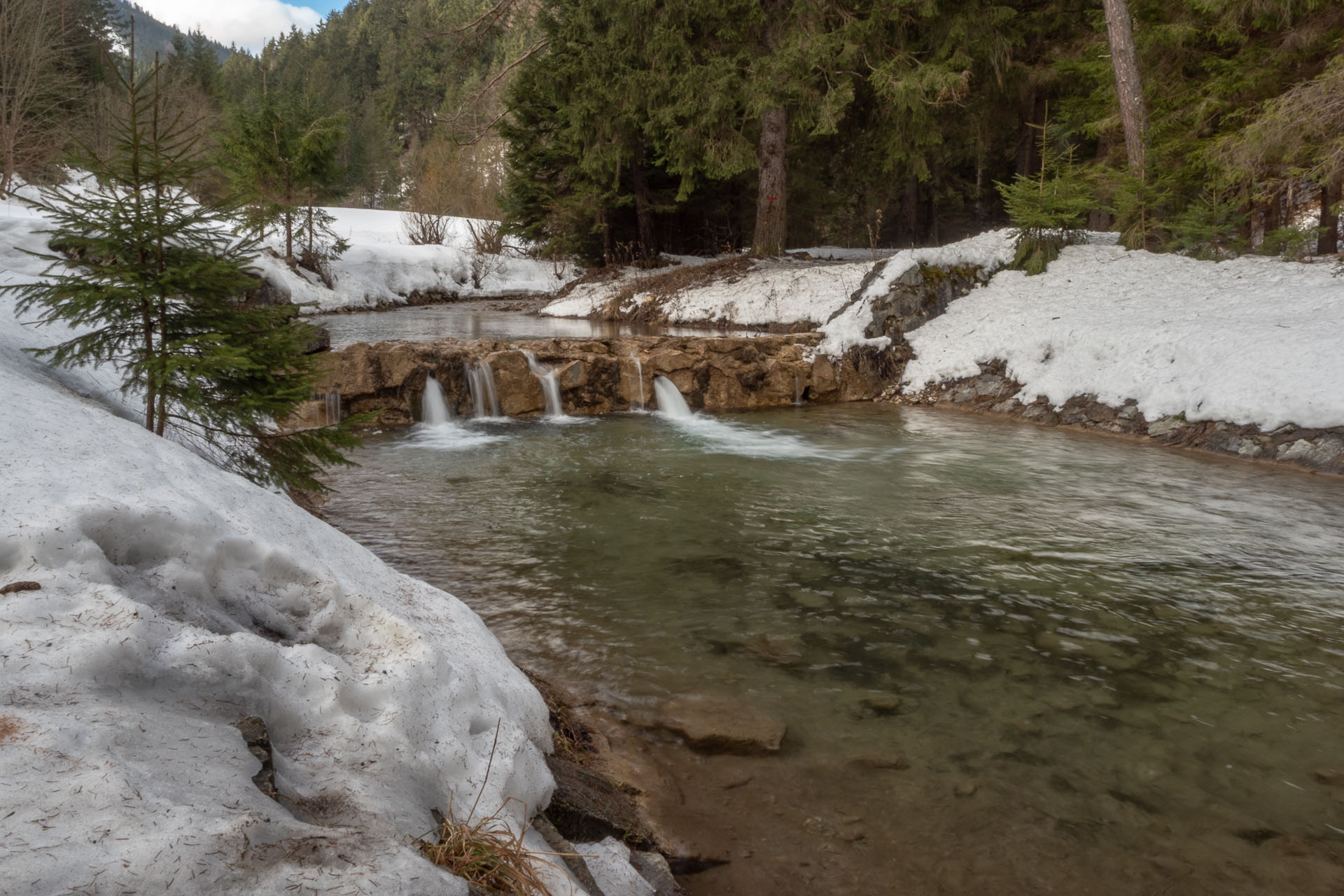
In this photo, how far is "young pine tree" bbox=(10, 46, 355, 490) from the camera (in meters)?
3.96

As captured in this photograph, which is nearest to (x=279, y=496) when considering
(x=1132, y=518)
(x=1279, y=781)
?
(x=1279, y=781)

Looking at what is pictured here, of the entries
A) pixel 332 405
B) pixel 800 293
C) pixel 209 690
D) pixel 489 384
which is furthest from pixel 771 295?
pixel 209 690

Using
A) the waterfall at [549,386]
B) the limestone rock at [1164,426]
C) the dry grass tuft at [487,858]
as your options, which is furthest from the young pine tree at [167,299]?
the limestone rock at [1164,426]

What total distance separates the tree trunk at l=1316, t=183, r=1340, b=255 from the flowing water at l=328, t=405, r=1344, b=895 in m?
8.51

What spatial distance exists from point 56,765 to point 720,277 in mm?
18490

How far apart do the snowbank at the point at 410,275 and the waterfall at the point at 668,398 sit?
54.1 feet

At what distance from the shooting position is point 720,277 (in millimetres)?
19266

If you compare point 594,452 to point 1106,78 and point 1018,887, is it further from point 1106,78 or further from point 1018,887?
point 1106,78

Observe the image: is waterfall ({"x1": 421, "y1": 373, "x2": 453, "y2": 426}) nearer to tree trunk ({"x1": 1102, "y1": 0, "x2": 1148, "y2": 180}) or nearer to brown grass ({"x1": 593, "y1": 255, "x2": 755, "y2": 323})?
brown grass ({"x1": 593, "y1": 255, "x2": 755, "y2": 323})

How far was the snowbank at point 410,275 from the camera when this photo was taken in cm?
2616

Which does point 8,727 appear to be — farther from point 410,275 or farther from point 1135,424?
point 410,275

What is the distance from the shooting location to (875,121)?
2017 cm

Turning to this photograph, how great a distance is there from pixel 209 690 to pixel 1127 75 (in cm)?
1729

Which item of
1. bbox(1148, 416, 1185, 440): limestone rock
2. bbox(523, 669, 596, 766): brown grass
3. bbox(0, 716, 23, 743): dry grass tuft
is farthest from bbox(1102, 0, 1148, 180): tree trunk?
bbox(0, 716, 23, 743): dry grass tuft
